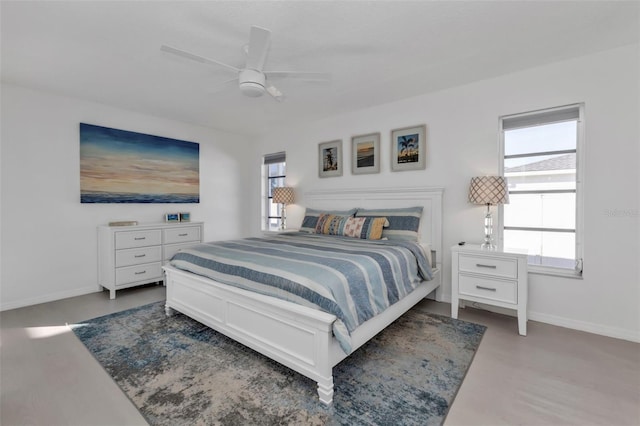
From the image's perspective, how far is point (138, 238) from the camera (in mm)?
3781

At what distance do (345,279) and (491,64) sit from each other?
8.42ft

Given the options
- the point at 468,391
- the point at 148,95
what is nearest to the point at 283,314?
the point at 468,391

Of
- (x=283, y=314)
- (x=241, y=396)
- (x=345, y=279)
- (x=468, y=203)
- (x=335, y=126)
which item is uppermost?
(x=335, y=126)

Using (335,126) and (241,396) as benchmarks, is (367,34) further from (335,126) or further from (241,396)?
(241,396)

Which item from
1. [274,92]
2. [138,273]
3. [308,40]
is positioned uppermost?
[308,40]

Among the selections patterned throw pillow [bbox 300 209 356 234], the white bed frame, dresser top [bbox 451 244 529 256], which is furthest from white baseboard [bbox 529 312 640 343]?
patterned throw pillow [bbox 300 209 356 234]

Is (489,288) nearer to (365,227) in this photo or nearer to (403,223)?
(403,223)

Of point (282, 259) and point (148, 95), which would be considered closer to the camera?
point (282, 259)

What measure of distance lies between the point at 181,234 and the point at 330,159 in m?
2.53

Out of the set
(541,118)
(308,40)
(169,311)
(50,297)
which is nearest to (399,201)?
(541,118)

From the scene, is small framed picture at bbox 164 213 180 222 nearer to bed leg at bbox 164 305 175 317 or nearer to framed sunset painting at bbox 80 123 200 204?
framed sunset painting at bbox 80 123 200 204

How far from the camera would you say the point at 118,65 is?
274 cm

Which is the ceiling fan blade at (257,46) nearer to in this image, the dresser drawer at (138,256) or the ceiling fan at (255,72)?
the ceiling fan at (255,72)

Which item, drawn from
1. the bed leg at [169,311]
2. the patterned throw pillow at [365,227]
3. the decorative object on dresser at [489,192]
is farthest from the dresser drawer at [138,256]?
the decorative object on dresser at [489,192]
